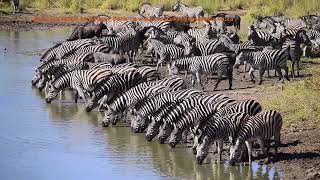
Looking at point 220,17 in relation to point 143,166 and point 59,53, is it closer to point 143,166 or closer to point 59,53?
point 59,53

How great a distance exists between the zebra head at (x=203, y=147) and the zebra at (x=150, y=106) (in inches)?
77.7

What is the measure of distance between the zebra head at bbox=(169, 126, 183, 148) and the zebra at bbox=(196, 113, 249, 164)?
3.51ft

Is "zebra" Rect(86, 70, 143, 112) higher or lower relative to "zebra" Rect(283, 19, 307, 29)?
lower

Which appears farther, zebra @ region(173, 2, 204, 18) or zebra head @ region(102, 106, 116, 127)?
zebra @ region(173, 2, 204, 18)

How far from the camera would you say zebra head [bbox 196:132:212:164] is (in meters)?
12.6

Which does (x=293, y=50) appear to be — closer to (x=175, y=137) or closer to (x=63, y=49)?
(x=63, y=49)

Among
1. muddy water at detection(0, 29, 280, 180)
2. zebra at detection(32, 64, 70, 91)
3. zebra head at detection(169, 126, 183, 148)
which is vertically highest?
zebra at detection(32, 64, 70, 91)

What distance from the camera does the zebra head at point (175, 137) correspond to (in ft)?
45.1

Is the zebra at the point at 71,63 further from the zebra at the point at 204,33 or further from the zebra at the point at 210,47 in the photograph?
the zebra at the point at 204,33

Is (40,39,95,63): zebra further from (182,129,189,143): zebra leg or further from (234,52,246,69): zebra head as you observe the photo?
(182,129,189,143): zebra leg

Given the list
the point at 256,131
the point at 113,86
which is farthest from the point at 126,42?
the point at 256,131

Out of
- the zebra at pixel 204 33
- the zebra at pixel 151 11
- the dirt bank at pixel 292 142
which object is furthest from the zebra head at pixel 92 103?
the zebra at pixel 151 11

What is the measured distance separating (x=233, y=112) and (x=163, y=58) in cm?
819

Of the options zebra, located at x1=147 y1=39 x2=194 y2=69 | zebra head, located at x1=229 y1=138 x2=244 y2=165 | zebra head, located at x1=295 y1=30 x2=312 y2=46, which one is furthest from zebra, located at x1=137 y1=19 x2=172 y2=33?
zebra head, located at x1=229 y1=138 x2=244 y2=165
